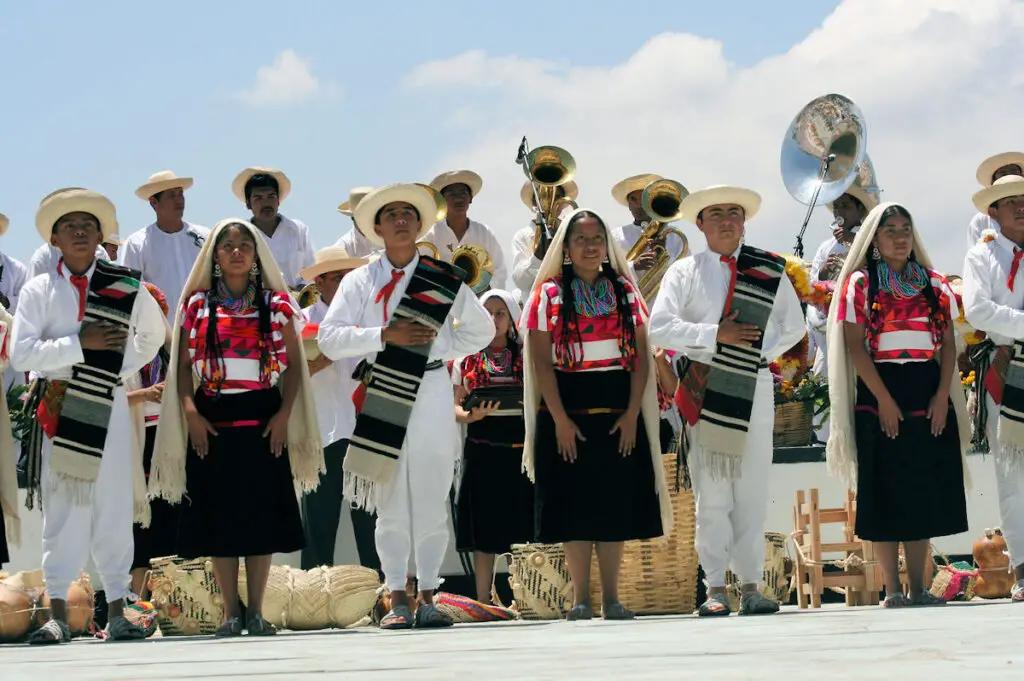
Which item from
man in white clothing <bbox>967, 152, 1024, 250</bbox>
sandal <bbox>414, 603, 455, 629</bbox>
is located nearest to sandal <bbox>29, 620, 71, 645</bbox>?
sandal <bbox>414, 603, 455, 629</bbox>

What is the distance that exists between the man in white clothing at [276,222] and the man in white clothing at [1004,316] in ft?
13.8

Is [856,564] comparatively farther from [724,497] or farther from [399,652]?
[399,652]

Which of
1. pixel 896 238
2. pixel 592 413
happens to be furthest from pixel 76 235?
pixel 896 238

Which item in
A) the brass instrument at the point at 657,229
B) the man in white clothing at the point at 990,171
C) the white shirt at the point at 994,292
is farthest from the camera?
the brass instrument at the point at 657,229

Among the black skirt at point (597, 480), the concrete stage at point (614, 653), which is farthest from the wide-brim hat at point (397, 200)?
the concrete stage at point (614, 653)

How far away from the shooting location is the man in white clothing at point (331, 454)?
383 inches

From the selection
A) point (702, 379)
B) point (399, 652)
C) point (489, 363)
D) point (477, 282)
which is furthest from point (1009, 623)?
point (477, 282)

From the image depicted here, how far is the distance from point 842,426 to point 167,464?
→ 312 centimetres

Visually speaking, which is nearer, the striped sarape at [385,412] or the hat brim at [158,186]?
the striped sarape at [385,412]

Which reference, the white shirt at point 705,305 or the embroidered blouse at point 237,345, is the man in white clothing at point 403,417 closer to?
the embroidered blouse at point 237,345

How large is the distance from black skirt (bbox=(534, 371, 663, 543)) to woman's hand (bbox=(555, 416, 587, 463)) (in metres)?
0.03

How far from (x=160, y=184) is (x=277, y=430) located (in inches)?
127

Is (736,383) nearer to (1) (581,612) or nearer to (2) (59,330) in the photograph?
(1) (581,612)

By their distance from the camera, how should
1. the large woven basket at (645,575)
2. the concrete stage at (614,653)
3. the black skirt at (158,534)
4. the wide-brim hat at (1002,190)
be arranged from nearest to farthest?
the concrete stage at (614,653), the wide-brim hat at (1002,190), the large woven basket at (645,575), the black skirt at (158,534)
